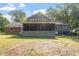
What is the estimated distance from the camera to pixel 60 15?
29.3 ft

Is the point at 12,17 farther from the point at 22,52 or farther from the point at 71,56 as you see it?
the point at 71,56

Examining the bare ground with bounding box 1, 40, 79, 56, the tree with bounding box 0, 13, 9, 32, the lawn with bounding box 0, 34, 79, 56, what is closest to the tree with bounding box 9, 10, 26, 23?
the tree with bounding box 0, 13, 9, 32

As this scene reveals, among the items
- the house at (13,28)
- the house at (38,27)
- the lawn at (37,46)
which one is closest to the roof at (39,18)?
the house at (38,27)

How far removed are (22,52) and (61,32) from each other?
0.69m

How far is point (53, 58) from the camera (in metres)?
8.88

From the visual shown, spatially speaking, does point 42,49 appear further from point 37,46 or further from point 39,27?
point 39,27

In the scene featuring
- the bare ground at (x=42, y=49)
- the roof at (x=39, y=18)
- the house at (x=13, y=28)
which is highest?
the roof at (x=39, y=18)

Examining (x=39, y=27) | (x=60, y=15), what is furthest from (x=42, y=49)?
(x=60, y=15)

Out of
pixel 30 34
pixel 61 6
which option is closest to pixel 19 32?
pixel 30 34

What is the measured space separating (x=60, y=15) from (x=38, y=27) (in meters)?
0.39

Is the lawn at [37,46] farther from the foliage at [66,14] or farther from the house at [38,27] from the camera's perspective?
the foliage at [66,14]

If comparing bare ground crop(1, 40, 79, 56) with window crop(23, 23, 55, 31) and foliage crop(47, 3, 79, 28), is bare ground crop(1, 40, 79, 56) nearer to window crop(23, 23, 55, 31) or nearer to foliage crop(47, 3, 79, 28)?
window crop(23, 23, 55, 31)

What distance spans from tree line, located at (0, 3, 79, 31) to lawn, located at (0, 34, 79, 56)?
0.22 m

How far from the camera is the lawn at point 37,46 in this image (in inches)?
351
